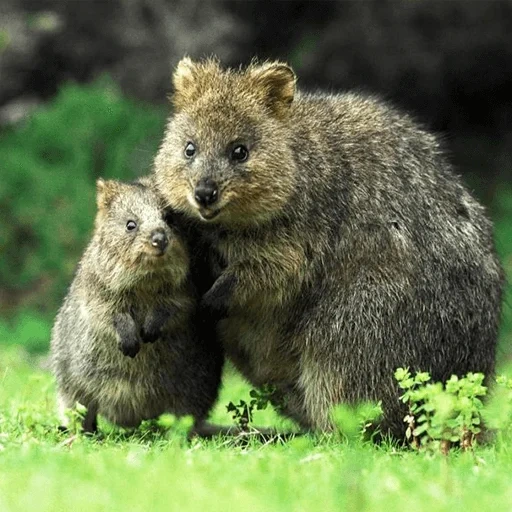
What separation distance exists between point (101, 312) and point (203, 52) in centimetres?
1040

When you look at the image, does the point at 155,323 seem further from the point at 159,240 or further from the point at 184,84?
the point at 184,84

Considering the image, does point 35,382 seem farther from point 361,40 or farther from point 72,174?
point 361,40

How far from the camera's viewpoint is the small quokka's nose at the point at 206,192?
29.0ft

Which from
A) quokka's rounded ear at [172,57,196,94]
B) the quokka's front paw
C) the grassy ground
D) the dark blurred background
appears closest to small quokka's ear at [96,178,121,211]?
quokka's rounded ear at [172,57,196,94]

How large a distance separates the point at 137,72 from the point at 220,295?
12208mm

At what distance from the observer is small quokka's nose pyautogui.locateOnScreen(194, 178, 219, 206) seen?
8828 mm

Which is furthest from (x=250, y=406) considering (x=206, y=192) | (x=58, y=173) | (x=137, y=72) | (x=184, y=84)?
(x=137, y=72)

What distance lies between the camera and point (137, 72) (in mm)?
20938

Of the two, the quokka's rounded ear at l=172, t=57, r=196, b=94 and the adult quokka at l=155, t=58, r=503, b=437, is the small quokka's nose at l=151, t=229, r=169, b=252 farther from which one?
the quokka's rounded ear at l=172, t=57, r=196, b=94

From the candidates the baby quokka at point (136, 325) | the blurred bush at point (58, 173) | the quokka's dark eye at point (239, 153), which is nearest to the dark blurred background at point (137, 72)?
the blurred bush at point (58, 173)

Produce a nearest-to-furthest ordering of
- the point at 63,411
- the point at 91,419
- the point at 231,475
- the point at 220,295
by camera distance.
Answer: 1. the point at 231,475
2. the point at 220,295
3. the point at 63,411
4. the point at 91,419

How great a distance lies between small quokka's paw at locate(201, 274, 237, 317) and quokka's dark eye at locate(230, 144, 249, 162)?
2.87 ft

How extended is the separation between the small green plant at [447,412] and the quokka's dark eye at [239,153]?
78.6 inches

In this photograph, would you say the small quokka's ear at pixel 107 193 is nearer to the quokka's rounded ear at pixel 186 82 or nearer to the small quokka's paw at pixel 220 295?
the quokka's rounded ear at pixel 186 82
